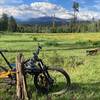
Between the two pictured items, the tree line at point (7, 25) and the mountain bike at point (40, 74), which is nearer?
the mountain bike at point (40, 74)

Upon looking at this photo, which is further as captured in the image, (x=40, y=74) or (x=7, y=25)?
(x=7, y=25)

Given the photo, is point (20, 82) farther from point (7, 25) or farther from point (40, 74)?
point (7, 25)

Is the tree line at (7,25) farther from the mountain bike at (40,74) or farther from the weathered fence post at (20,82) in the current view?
the weathered fence post at (20,82)

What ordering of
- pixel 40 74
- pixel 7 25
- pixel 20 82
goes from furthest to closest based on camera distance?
pixel 7 25
pixel 40 74
pixel 20 82

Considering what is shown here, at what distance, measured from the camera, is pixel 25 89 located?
325 inches

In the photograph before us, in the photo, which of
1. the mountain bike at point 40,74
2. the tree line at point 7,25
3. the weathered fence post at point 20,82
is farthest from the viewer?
the tree line at point 7,25

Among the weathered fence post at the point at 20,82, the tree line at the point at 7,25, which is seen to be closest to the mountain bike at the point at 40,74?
the weathered fence post at the point at 20,82

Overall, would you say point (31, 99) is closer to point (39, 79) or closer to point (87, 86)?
point (39, 79)

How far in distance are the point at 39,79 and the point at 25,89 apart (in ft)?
4.26

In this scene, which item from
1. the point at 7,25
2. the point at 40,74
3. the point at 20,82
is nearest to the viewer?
the point at 20,82

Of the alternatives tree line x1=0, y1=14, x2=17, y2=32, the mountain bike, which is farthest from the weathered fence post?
tree line x1=0, y1=14, x2=17, y2=32

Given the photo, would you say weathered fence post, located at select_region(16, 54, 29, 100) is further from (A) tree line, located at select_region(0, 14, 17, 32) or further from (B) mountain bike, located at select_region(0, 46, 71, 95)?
(A) tree line, located at select_region(0, 14, 17, 32)

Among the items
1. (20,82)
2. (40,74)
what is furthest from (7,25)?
(20,82)

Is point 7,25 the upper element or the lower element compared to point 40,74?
lower
